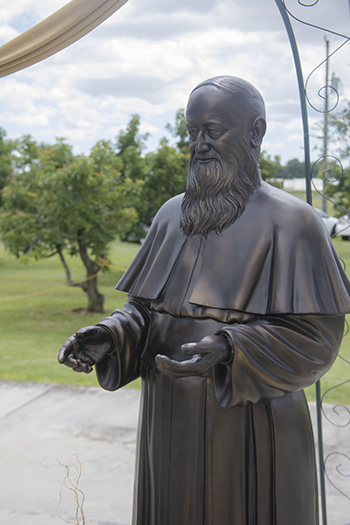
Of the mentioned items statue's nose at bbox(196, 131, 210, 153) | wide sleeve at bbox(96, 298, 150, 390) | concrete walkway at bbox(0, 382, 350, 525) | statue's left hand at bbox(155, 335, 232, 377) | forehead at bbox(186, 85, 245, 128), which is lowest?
concrete walkway at bbox(0, 382, 350, 525)

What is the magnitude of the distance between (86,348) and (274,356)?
1.90 ft

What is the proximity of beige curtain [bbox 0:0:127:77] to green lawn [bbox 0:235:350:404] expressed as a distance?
6.54 ft

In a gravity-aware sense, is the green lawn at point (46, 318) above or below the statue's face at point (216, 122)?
below

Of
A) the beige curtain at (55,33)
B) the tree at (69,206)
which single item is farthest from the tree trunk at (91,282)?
the beige curtain at (55,33)

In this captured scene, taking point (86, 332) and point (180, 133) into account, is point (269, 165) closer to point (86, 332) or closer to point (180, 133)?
point (180, 133)

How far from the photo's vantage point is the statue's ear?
5.62 ft

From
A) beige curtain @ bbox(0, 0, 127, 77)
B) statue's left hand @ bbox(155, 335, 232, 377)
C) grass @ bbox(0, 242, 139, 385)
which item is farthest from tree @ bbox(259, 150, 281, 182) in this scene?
statue's left hand @ bbox(155, 335, 232, 377)

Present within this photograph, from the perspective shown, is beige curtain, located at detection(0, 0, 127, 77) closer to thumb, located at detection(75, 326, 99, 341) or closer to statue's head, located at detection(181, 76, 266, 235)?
statue's head, located at detection(181, 76, 266, 235)

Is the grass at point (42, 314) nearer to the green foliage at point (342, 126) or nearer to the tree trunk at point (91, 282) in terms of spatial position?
the tree trunk at point (91, 282)

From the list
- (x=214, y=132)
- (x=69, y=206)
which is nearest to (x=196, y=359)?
(x=214, y=132)

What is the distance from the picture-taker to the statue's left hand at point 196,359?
4.69ft

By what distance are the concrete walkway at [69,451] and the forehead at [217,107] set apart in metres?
2.68

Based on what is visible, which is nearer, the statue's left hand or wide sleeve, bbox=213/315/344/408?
the statue's left hand

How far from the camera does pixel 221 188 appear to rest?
1712 mm
